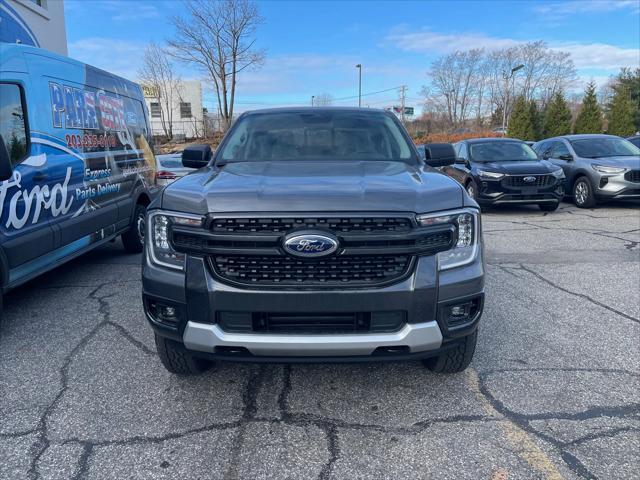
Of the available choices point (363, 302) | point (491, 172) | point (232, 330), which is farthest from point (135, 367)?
point (491, 172)

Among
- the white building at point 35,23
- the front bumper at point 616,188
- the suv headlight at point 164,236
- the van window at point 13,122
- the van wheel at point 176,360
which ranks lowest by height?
the van wheel at point 176,360

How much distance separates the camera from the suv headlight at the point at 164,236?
2.62m

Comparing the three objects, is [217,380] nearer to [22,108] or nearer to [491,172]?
[22,108]

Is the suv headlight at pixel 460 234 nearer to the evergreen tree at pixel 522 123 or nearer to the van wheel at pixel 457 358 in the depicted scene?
the van wheel at pixel 457 358

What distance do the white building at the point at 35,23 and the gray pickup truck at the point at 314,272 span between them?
26.1 ft

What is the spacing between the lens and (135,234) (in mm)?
6891

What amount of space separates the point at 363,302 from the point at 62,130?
3944mm

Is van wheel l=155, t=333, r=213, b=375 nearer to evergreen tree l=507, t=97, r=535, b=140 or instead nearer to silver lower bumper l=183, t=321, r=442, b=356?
silver lower bumper l=183, t=321, r=442, b=356

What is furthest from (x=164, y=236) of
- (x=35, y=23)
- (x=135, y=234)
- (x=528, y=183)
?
(x=35, y=23)

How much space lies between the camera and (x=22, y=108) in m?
4.31

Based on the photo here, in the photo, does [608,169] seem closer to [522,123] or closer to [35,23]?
[35,23]

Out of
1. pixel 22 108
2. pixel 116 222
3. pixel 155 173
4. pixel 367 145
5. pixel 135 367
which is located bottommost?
pixel 135 367

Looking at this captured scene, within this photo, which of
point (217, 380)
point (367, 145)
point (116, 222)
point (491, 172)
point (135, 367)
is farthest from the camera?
point (491, 172)

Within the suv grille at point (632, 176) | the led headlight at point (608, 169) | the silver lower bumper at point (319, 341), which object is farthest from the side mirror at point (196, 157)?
the suv grille at point (632, 176)
